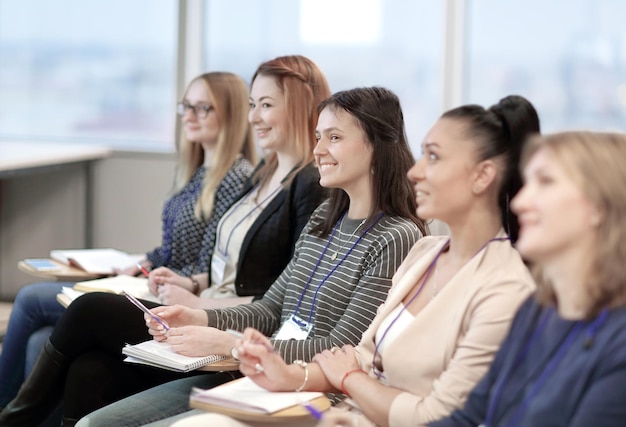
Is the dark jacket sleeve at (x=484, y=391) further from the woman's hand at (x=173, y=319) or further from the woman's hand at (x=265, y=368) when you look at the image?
the woman's hand at (x=173, y=319)

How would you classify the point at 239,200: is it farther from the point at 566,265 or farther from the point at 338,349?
the point at 566,265

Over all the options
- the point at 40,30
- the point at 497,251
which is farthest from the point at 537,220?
the point at 40,30

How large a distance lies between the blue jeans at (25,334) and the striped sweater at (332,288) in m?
0.91

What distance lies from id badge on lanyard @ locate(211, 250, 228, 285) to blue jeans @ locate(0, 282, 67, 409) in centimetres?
55

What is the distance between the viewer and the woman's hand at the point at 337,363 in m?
2.00

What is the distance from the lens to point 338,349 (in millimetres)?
2088

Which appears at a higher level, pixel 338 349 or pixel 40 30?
pixel 40 30

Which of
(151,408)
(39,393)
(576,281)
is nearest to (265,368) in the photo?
(151,408)

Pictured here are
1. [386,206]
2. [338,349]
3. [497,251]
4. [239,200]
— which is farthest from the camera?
[239,200]

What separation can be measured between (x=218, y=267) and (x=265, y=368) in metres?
1.24

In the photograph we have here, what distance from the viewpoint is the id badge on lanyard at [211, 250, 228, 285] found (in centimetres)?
311

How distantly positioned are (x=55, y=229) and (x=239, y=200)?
91.5 inches

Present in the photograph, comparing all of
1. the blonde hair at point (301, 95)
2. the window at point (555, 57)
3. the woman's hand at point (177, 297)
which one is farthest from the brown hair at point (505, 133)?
the window at point (555, 57)

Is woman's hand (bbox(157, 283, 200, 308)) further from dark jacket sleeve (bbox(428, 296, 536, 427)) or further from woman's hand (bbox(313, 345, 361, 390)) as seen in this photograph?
dark jacket sleeve (bbox(428, 296, 536, 427))
